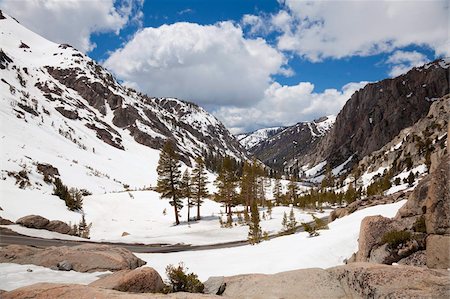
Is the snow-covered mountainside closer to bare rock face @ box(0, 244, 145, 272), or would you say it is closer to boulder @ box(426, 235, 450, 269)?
bare rock face @ box(0, 244, 145, 272)

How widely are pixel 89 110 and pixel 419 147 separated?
153092 mm

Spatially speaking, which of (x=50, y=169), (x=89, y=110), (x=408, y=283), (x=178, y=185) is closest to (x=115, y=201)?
(x=178, y=185)

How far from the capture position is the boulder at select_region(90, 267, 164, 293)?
9352mm

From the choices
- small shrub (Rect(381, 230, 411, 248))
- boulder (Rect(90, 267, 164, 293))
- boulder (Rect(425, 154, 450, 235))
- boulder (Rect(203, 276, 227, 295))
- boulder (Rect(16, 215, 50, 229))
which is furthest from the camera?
boulder (Rect(16, 215, 50, 229))

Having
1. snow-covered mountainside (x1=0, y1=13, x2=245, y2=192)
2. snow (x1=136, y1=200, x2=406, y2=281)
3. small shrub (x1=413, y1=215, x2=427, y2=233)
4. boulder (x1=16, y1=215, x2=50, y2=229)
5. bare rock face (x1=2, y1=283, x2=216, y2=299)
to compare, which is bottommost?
snow (x1=136, y1=200, x2=406, y2=281)

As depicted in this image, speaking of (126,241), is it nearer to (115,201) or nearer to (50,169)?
(115,201)

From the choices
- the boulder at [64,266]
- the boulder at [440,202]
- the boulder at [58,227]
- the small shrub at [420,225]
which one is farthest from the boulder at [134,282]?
the boulder at [58,227]

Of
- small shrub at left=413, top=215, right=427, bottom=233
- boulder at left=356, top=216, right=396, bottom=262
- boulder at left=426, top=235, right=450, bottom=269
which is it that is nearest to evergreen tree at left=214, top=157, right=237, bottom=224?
boulder at left=356, top=216, right=396, bottom=262

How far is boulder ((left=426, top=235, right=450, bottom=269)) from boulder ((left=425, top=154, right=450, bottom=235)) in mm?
220

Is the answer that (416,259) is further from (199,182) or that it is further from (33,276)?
(199,182)

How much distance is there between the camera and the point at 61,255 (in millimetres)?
15289

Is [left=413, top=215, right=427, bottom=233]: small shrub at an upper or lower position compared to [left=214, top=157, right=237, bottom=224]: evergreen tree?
lower

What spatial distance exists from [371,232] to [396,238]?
163 cm

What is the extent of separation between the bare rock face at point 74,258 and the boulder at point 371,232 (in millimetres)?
11080
